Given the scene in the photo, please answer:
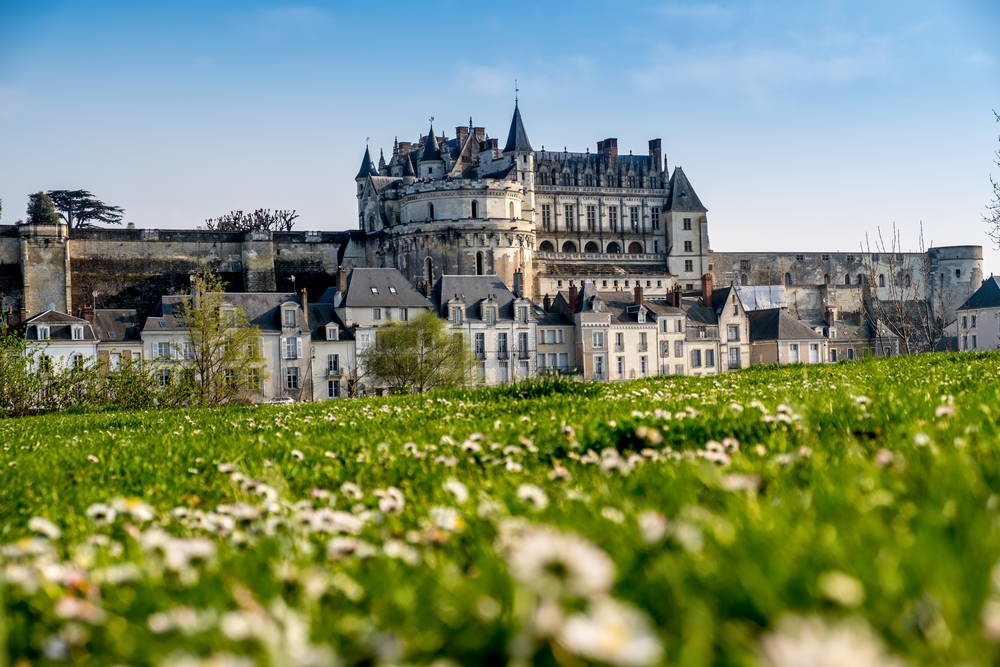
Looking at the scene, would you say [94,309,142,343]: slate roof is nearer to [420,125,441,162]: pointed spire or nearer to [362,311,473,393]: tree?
[362,311,473,393]: tree

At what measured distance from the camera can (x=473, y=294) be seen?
68.3 meters

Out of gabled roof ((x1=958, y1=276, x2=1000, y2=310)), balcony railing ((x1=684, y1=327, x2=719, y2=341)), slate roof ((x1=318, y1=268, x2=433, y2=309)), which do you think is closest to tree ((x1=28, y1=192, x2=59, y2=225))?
slate roof ((x1=318, y1=268, x2=433, y2=309))

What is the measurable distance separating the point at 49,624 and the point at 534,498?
5.63 feet

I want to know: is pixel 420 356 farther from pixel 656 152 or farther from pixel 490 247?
pixel 656 152

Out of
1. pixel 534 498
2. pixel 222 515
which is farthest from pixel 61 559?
pixel 534 498

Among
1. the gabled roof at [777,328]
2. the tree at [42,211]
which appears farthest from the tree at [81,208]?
the gabled roof at [777,328]

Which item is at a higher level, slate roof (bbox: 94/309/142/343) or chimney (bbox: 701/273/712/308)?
chimney (bbox: 701/273/712/308)

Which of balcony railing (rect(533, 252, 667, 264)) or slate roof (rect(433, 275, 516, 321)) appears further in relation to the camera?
balcony railing (rect(533, 252, 667, 264))

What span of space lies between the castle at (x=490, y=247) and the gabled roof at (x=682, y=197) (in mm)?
135

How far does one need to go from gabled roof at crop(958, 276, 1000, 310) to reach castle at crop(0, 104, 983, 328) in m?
6.99

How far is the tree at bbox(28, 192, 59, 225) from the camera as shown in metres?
83.3

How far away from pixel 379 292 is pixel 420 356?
899 cm

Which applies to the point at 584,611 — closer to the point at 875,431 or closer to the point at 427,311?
the point at 875,431

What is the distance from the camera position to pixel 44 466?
8211 mm
